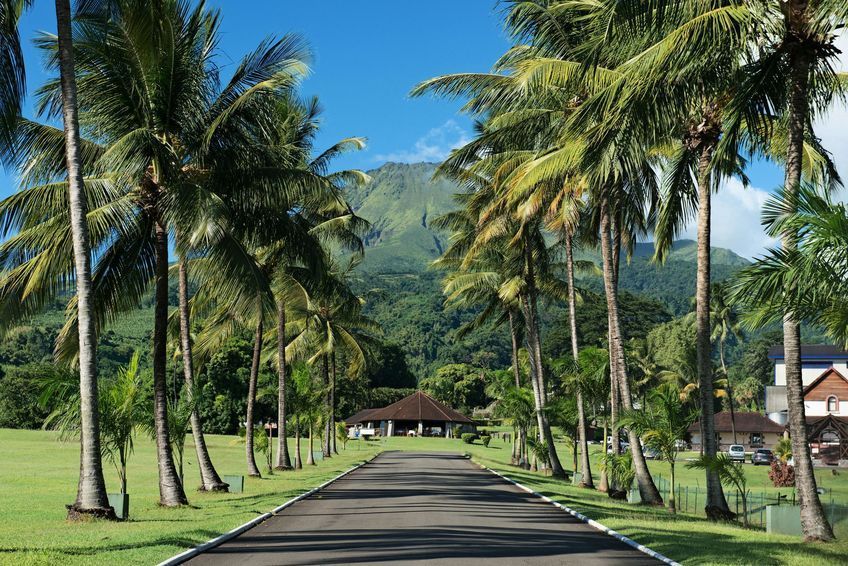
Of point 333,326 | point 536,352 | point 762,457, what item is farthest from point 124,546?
point 762,457

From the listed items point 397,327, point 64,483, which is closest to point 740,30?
point 64,483

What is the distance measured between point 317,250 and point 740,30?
509 inches

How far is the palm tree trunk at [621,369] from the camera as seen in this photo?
2309 cm

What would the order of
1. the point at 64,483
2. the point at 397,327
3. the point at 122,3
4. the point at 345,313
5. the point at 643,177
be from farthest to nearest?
the point at 397,327
the point at 345,313
the point at 64,483
the point at 643,177
the point at 122,3

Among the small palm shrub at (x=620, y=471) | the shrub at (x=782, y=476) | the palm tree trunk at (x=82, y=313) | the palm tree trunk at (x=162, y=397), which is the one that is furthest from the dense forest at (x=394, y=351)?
the shrub at (x=782, y=476)

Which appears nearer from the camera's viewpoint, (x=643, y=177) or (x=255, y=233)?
(x=255, y=233)

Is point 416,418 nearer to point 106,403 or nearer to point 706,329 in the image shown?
point 706,329

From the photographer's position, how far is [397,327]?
169 m

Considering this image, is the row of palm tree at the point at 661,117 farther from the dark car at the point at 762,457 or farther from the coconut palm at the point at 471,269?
the dark car at the point at 762,457

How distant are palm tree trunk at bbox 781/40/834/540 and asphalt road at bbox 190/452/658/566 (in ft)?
10.9

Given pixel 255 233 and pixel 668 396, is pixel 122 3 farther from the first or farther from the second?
pixel 668 396

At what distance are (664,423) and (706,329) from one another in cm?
431

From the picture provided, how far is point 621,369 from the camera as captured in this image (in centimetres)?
2395

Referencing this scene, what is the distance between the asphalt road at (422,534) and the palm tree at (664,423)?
3195 mm
